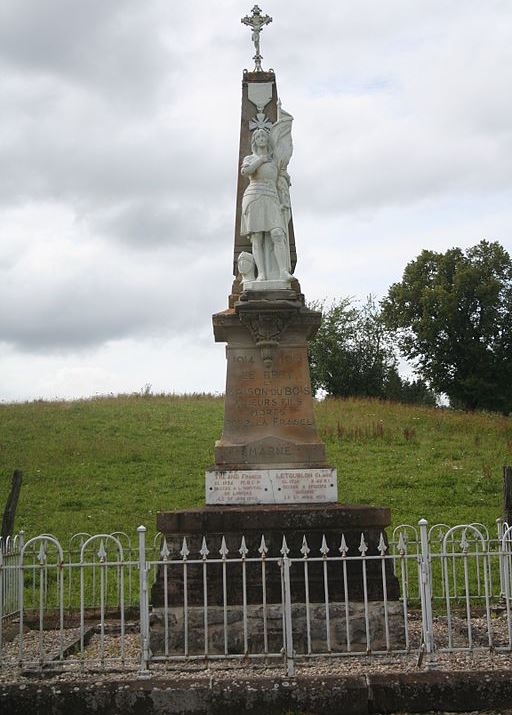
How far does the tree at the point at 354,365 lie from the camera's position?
47.3 metres

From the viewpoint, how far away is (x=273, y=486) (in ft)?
32.4

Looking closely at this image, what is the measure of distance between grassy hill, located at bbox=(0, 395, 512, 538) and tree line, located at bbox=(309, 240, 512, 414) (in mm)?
10139

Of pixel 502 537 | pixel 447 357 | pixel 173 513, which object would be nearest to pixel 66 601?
pixel 173 513

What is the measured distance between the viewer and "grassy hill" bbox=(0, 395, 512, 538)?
18.7m

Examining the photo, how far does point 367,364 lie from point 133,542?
110 ft

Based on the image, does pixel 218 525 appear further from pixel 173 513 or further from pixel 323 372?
→ pixel 323 372

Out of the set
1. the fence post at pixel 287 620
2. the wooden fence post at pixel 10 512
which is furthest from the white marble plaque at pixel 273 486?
the wooden fence post at pixel 10 512

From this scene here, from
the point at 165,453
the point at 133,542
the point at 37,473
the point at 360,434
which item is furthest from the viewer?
the point at 360,434

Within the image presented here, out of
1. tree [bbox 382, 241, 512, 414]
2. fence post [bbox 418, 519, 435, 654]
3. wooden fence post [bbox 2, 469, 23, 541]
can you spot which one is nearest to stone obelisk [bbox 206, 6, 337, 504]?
fence post [bbox 418, 519, 435, 654]

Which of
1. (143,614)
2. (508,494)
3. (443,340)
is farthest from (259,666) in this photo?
(443,340)

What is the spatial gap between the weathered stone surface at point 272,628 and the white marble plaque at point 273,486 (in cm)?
145

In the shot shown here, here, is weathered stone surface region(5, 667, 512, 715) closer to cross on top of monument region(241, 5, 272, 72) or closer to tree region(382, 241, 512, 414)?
cross on top of monument region(241, 5, 272, 72)

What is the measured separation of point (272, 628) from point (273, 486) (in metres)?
1.77

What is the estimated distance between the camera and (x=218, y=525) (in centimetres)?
898
